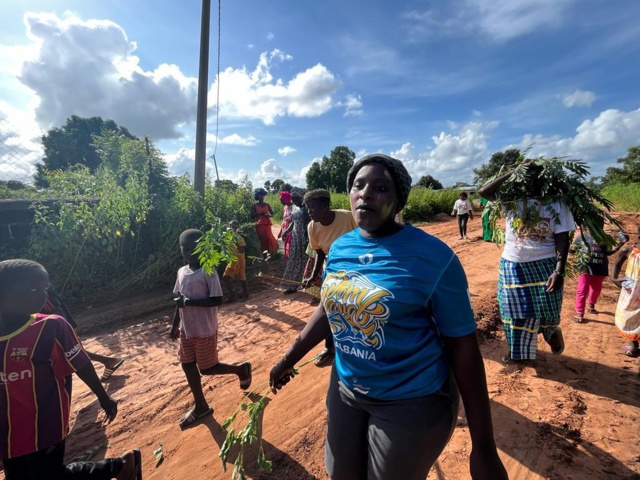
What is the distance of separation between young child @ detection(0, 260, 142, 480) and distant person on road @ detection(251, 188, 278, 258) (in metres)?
6.24

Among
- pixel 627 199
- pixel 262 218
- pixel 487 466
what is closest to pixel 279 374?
pixel 487 466

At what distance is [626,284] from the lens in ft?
11.8

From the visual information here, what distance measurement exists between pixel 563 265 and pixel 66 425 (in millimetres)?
3912

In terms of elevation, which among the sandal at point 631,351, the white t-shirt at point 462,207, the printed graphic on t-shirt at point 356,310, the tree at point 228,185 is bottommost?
the sandal at point 631,351

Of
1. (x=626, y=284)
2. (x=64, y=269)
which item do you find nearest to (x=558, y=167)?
(x=626, y=284)

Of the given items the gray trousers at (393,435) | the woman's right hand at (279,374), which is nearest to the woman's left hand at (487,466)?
the gray trousers at (393,435)

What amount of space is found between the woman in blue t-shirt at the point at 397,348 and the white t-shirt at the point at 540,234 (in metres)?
2.21

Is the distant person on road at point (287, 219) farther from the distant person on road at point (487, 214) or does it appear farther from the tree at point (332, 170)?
the tree at point (332, 170)

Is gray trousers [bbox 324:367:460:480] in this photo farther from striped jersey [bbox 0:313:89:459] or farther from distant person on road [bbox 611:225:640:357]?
distant person on road [bbox 611:225:640:357]

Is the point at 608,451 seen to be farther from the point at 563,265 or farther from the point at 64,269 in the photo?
the point at 64,269

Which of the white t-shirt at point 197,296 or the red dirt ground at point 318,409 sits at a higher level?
the white t-shirt at point 197,296

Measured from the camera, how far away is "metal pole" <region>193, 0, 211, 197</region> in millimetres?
7953

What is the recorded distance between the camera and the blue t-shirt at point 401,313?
4.04ft

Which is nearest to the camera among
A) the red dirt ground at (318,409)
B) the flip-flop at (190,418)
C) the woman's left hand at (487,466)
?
the woman's left hand at (487,466)
